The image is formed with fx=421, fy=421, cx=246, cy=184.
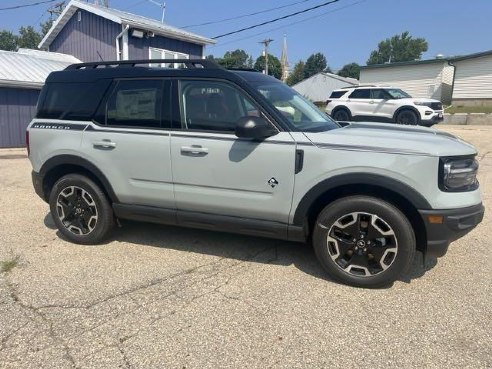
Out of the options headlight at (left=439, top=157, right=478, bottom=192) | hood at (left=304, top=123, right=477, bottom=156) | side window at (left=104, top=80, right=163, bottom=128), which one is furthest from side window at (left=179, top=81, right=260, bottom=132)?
headlight at (left=439, top=157, right=478, bottom=192)

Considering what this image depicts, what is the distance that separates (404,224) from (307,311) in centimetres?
108

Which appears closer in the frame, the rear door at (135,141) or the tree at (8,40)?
the rear door at (135,141)

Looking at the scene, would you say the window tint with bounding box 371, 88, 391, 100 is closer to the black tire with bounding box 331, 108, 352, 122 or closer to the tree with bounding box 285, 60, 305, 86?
the black tire with bounding box 331, 108, 352, 122

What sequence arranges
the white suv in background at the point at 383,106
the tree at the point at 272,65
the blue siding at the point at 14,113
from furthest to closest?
the tree at the point at 272,65, the white suv in background at the point at 383,106, the blue siding at the point at 14,113

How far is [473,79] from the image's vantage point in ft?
93.5

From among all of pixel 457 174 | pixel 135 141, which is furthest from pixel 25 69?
pixel 457 174

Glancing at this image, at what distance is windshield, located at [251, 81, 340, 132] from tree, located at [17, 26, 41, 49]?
91.1m

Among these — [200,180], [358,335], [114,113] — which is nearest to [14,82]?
[114,113]

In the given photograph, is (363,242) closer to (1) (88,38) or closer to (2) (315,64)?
(1) (88,38)

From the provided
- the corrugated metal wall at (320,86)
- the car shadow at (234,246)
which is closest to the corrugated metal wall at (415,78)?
the corrugated metal wall at (320,86)

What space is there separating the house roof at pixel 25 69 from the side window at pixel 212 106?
13.0 metres

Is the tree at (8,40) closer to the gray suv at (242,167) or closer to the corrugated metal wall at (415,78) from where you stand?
the corrugated metal wall at (415,78)

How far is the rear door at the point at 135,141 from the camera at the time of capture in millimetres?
4215

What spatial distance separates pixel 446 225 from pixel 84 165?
3.60 meters
